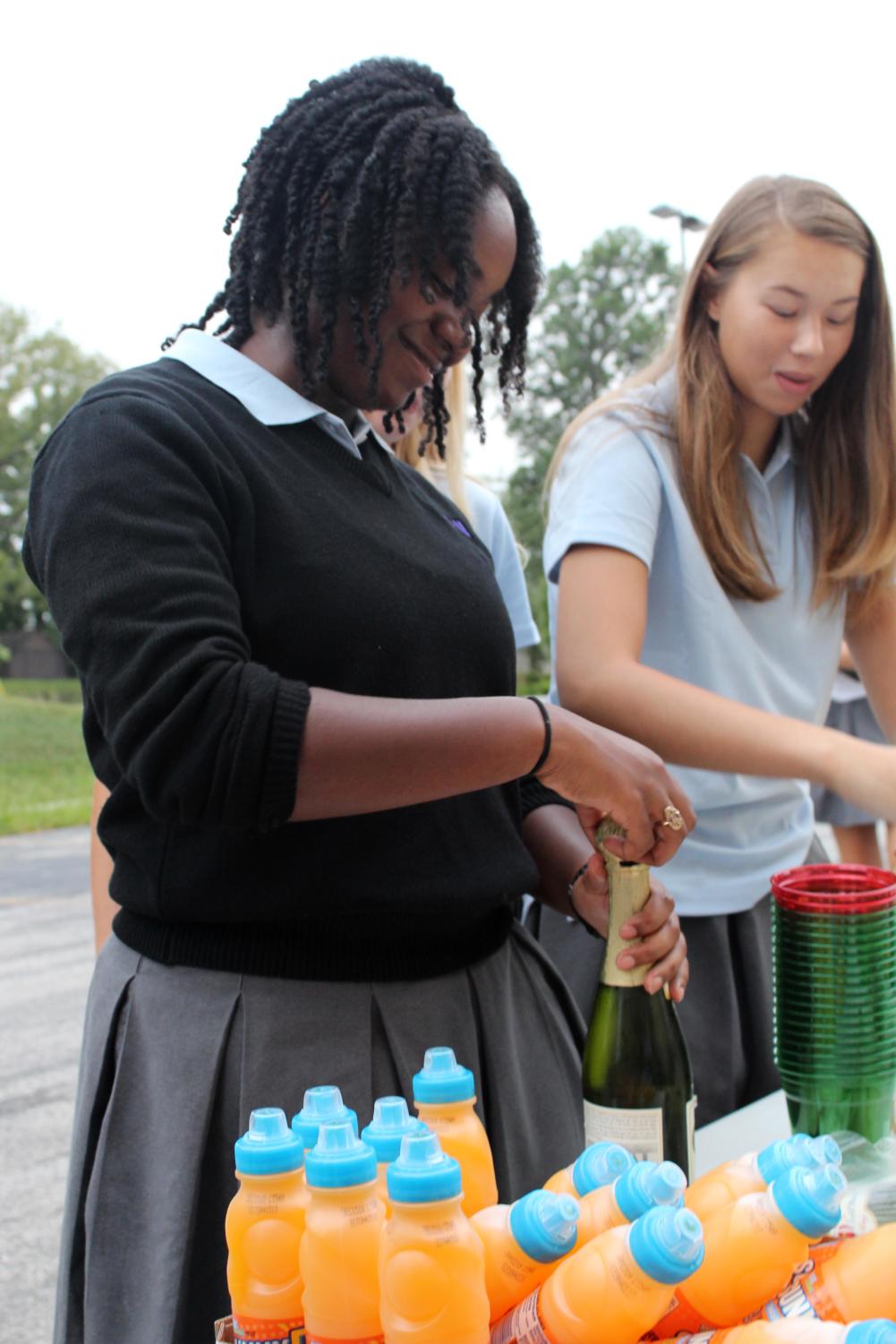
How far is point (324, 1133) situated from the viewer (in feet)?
2.48

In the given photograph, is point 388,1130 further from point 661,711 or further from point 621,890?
point 661,711

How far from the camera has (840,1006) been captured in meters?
1.30

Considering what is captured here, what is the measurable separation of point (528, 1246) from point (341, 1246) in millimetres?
123

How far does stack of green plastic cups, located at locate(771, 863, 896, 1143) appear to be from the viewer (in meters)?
1.30

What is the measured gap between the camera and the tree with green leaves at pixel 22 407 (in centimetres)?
2962

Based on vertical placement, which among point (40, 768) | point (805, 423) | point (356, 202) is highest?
point (356, 202)

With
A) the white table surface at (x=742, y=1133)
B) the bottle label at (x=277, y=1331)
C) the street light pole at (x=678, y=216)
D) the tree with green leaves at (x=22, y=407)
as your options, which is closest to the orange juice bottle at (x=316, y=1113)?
the bottle label at (x=277, y=1331)

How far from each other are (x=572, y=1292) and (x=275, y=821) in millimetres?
453

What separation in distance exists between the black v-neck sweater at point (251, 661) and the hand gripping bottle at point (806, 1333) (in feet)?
1.69

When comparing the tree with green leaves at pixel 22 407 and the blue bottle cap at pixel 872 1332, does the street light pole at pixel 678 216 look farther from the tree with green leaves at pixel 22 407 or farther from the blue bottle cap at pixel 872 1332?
the tree with green leaves at pixel 22 407

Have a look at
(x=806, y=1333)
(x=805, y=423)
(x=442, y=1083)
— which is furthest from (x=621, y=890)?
(x=805, y=423)

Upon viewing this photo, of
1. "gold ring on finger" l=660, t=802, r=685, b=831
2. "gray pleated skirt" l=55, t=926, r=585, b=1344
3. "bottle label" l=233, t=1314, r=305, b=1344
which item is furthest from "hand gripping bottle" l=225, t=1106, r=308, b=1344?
"gold ring on finger" l=660, t=802, r=685, b=831

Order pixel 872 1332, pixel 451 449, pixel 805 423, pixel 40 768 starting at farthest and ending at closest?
pixel 40 768
pixel 451 449
pixel 805 423
pixel 872 1332

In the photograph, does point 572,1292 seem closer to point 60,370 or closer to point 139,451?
point 139,451
